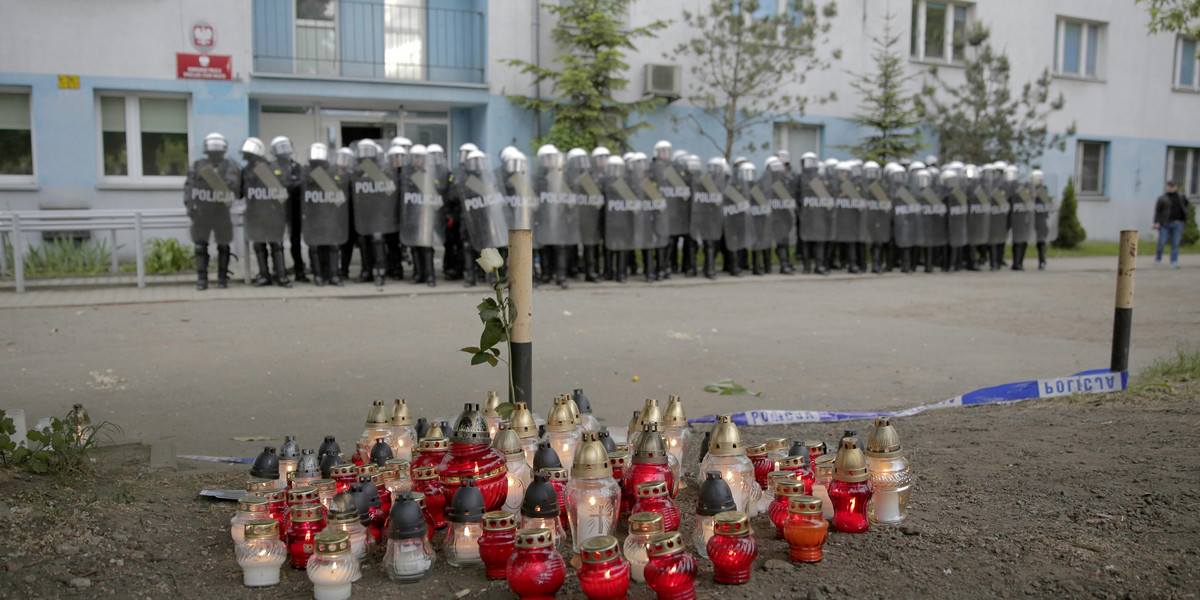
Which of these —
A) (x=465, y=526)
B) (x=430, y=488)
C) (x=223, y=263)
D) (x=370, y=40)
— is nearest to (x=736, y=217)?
(x=223, y=263)

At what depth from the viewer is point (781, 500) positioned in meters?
3.45

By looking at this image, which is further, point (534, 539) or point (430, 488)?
Result: point (430, 488)

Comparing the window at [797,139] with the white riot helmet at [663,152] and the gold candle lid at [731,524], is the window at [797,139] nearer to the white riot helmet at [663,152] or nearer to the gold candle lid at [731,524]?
the white riot helmet at [663,152]

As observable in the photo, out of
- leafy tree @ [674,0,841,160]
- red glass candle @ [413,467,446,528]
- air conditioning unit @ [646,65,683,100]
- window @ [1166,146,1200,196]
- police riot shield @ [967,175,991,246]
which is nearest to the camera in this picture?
red glass candle @ [413,467,446,528]

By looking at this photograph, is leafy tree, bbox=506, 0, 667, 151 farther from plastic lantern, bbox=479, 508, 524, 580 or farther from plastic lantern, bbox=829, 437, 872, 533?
plastic lantern, bbox=479, 508, 524, 580

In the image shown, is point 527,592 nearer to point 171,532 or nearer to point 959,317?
point 171,532

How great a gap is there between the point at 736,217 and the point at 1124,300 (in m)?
9.77

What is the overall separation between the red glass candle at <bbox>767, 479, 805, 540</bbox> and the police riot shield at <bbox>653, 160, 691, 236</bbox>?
11.5 meters

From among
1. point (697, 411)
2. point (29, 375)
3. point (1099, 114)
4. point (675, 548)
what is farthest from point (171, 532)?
point (1099, 114)

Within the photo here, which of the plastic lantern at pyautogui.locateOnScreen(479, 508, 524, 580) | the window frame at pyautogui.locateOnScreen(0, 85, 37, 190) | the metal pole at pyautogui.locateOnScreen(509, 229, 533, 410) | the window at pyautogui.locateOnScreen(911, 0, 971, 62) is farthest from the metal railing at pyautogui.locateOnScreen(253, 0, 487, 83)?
the plastic lantern at pyautogui.locateOnScreen(479, 508, 524, 580)

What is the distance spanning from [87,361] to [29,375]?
0.63m

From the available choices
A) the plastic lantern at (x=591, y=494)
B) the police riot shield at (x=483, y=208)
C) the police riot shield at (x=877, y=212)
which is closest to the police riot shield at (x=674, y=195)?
the police riot shield at (x=483, y=208)

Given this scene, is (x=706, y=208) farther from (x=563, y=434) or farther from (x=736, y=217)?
(x=563, y=434)

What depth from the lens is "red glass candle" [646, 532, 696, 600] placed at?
2.84m
